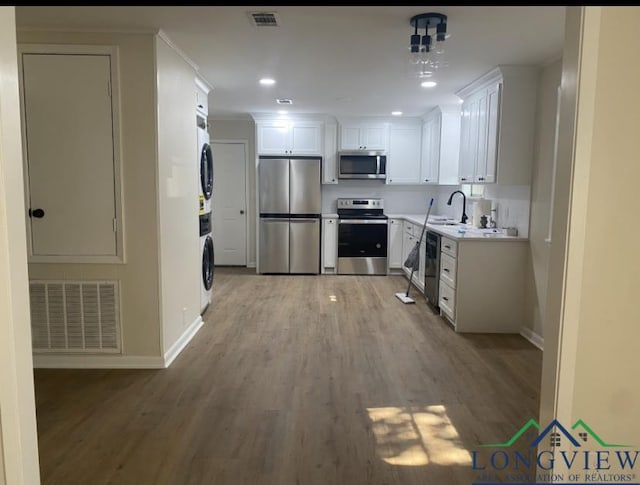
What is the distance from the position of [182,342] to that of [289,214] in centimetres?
351

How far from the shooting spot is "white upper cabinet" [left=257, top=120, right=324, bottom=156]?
7.19m

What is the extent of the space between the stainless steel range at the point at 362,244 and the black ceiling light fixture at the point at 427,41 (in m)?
3.49

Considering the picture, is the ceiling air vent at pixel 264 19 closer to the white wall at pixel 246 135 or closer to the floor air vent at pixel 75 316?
the floor air vent at pixel 75 316

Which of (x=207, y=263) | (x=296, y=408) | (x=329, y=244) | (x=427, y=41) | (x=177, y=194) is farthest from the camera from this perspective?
(x=329, y=244)

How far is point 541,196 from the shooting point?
411cm

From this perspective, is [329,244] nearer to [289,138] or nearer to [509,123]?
[289,138]

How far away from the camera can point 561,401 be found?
5.68 feet

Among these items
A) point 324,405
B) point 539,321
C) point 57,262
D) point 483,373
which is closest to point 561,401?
point 324,405

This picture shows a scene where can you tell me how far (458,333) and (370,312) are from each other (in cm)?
107

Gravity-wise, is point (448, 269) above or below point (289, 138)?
below

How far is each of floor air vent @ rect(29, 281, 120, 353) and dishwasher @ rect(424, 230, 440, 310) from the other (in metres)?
3.27

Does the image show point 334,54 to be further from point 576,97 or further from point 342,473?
point 342,473

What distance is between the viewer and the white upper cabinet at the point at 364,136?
7.32m

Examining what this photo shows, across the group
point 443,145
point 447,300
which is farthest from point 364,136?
point 447,300
